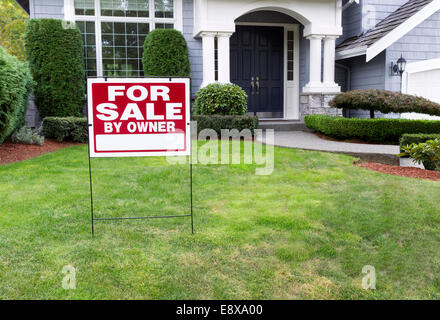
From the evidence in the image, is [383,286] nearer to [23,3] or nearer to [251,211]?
[251,211]

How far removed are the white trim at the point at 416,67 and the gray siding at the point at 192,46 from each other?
5.45 metres

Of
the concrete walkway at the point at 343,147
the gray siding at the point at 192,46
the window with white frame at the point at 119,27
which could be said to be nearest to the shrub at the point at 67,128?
the window with white frame at the point at 119,27

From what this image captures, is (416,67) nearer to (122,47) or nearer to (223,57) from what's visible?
(223,57)

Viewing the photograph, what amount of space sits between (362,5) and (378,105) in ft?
14.5

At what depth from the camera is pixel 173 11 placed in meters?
11.5

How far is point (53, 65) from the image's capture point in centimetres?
995

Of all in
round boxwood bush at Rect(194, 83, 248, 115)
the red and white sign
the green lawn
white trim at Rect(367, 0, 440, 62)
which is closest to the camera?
the green lawn

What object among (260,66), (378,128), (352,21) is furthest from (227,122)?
(352,21)

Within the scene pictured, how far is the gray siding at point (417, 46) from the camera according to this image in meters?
11.5

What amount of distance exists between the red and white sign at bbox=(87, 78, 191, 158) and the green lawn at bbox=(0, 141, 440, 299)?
814 millimetres

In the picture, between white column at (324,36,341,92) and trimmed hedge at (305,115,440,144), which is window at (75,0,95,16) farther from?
trimmed hedge at (305,115,440,144)

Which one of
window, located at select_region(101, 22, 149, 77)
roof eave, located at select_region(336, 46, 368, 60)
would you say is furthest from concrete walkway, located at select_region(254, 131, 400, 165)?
window, located at select_region(101, 22, 149, 77)

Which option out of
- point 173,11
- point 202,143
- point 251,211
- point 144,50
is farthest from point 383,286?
point 173,11

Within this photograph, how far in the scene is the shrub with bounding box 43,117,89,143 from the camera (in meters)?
9.01
